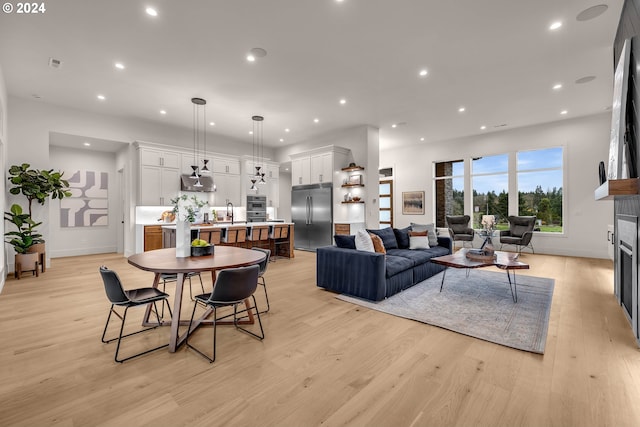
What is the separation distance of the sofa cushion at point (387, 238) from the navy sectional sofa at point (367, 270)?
33 cm

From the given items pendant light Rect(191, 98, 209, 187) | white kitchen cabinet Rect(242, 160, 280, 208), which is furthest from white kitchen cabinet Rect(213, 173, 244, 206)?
pendant light Rect(191, 98, 209, 187)

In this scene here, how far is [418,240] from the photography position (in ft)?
17.5

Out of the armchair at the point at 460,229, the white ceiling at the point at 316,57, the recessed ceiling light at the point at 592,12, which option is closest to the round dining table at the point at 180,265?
the white ceiling at the point at 316,57

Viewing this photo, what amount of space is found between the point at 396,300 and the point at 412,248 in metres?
1.78

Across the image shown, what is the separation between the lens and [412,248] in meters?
5.32

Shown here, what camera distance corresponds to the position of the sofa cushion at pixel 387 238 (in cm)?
522

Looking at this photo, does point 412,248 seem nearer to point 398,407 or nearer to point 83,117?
point 398,407

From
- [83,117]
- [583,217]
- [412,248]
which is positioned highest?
[83,117]

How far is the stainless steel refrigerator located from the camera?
7969 millimetres

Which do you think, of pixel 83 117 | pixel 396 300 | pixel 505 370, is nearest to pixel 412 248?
pixel 396 300

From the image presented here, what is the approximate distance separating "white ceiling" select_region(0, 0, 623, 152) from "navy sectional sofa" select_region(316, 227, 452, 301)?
2779 mm

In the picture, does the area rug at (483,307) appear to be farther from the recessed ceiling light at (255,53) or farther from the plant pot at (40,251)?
the plant pot at (40,251)

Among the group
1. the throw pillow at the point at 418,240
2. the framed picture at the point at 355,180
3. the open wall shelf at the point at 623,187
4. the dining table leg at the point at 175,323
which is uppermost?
the framed picture at the point at 355,180

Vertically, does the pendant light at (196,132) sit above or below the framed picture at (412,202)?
above
